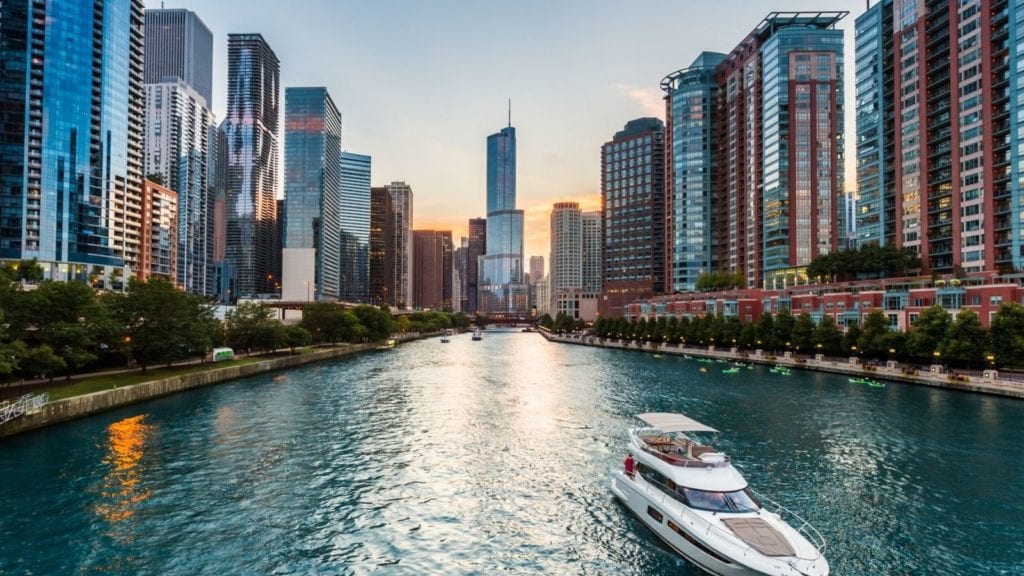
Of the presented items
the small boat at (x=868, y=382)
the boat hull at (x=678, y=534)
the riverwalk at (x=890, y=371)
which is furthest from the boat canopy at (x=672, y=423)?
the riverwalk at (x=890, y=371)

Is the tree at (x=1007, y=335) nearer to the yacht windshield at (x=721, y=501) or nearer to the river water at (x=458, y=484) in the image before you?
the river water at (x=458, y=484)

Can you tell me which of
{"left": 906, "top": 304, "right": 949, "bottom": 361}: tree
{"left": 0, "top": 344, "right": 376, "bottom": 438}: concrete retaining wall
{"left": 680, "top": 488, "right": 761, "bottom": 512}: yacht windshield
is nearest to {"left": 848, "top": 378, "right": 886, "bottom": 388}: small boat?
{"left": 906, "top": 304, "right": 949, "bottom": 361}: tree

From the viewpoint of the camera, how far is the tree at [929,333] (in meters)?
92.6

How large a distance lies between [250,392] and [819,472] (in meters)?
77.5

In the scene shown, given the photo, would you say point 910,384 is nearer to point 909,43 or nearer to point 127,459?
point 127,459

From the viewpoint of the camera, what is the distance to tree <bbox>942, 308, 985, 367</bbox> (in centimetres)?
8612

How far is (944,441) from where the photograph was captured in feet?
175

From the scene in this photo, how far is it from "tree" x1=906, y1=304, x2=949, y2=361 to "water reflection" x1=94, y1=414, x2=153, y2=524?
371ft

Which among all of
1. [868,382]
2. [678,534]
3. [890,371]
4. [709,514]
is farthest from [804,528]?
[890,371]

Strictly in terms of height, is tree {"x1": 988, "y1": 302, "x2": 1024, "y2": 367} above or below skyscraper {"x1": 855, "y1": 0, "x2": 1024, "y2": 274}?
below

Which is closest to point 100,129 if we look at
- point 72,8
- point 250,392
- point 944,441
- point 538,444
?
point 72,8

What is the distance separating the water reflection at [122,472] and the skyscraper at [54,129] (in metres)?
174

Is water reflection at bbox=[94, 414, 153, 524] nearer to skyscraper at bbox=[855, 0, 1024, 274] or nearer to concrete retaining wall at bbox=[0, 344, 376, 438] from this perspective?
concrete retaining wall at bbox=[0, 344, 376, 438]

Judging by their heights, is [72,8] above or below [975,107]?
above
